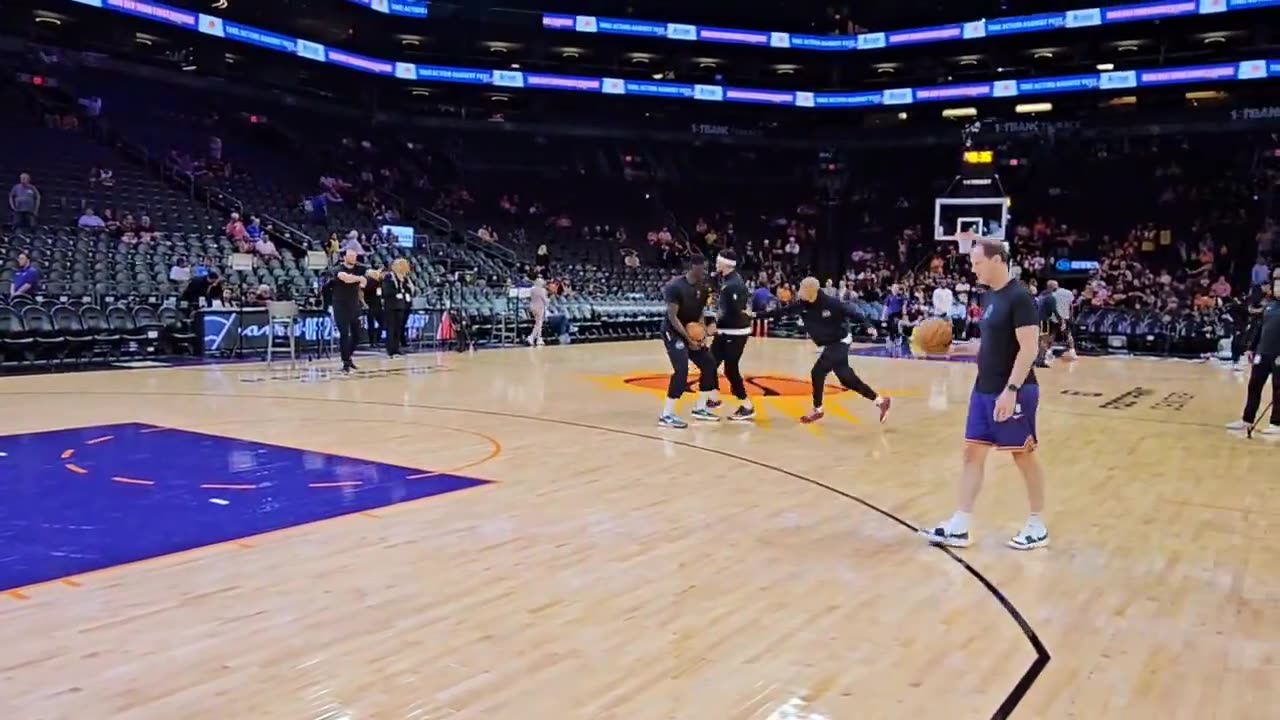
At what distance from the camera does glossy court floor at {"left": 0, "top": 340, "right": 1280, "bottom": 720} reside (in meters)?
3.49

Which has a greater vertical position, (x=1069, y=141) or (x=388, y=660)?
(x=1069, y=141)

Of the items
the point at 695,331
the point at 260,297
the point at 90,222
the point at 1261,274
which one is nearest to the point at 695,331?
the point at 695,331

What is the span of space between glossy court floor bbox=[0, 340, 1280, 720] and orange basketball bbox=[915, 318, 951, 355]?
97 centimetres

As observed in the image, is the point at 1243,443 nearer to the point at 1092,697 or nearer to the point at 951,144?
the point at 1092,697

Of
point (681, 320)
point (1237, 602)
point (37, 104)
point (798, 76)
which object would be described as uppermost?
point (798, 76)

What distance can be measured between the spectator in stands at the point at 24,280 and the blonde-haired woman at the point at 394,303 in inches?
210

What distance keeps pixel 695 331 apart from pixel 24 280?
39.0ft

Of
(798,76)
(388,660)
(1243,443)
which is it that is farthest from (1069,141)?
(388,660)

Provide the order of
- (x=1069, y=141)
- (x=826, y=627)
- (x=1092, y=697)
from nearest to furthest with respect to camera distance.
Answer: (x=1092, y=697) → (x=826, y=627) → (x=1069, y=141)

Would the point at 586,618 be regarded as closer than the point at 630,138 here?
Yes

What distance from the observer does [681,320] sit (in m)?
9.70

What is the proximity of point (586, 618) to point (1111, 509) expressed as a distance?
410 cm

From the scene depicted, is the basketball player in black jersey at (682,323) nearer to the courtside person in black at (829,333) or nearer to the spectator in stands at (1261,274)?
the courtside person in black at (829,333)

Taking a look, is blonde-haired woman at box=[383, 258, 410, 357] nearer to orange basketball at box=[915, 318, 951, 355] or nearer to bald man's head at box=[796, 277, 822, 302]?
bald man's head at box=[796, 277, 822, 302]
